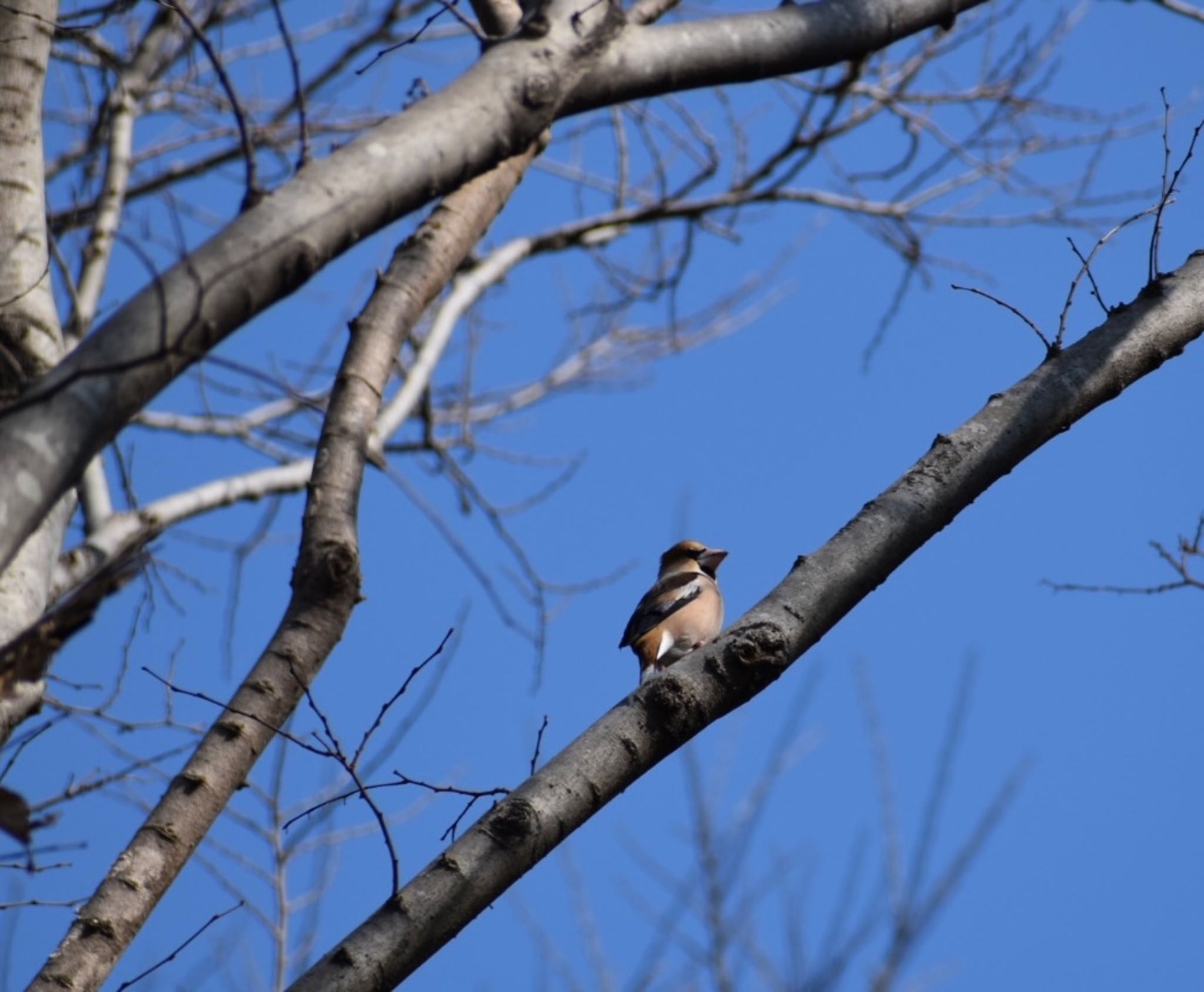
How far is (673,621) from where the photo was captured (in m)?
5.89

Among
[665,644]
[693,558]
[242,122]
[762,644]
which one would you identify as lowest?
[762,644]

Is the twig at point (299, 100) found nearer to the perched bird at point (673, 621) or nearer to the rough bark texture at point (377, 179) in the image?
the rough bark texture at point (377, 179)

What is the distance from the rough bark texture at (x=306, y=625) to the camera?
2723 mm

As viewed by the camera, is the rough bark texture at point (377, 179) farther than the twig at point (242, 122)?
No

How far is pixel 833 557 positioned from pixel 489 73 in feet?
3.81

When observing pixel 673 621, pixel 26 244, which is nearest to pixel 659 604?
pixel 673 621

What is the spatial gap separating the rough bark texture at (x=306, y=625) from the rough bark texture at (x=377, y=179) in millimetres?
1083

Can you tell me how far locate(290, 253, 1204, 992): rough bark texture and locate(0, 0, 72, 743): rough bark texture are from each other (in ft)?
3.83

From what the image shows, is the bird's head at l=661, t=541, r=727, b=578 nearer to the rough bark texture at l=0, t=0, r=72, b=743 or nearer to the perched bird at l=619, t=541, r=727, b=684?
the perched bird at l=619, t=541, r=727, b=684

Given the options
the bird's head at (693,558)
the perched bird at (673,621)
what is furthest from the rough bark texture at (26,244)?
the bird's head at (693,558)

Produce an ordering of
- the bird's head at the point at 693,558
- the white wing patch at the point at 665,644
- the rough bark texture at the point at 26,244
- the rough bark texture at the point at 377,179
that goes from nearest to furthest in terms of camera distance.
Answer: the rough bark texture at the point at 377,179 < the rough bark texture at the point at 26,244 < the white wing patch at the point at 665,644 < the bird's head at the point at 693,558

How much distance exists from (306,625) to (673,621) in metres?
2.88

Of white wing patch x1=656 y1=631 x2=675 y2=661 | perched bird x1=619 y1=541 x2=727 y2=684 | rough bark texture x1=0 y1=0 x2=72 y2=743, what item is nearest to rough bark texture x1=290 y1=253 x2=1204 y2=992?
rough bark texture x1=0 y1=0 x2=72 y2=743

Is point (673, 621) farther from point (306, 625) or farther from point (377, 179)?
point (377, 179)
